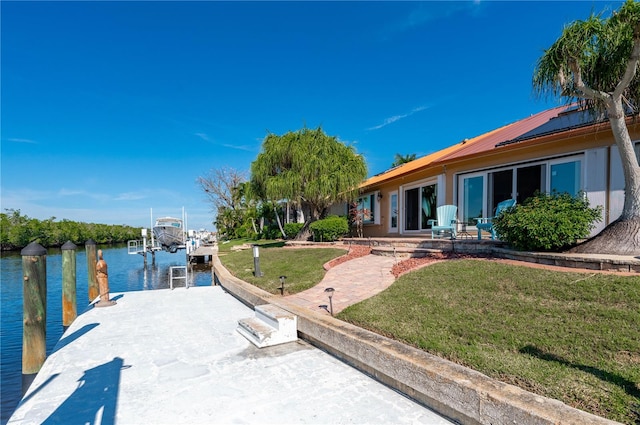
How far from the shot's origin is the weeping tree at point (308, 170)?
14547mm

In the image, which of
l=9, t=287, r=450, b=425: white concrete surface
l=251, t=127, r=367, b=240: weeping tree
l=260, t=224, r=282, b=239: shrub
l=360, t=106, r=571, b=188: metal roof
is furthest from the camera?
l=260, t=224, r=282, b=239: shrub

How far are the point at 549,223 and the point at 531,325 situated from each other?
3.02m

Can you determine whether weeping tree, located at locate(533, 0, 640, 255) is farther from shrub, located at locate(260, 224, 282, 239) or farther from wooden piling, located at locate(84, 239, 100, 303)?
shrub, located at locate(260, 224, 282, 239)

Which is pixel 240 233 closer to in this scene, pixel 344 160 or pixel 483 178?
pixel 344 160

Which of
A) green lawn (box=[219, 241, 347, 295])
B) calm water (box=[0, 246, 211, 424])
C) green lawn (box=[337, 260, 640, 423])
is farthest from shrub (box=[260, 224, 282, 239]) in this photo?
green lawn (box=[337, 260, 640, 423])

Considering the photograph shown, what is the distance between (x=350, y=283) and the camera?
7.03 m

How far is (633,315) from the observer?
3.57 meters

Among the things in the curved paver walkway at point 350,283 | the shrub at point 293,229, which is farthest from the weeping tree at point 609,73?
the shrub at point 293,229

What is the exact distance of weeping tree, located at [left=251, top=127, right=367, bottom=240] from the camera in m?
14.5

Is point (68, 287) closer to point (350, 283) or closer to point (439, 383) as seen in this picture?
point (350, 283)

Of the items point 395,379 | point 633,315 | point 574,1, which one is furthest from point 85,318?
point 574,1

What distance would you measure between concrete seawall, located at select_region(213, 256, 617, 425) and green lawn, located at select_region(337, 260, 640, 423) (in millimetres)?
226

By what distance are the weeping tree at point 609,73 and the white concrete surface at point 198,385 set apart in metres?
5.28

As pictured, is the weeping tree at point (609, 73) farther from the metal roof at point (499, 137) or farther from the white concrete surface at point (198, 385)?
the white concrete surface at point (198, 385)
